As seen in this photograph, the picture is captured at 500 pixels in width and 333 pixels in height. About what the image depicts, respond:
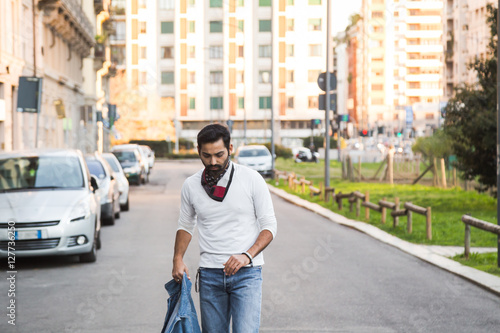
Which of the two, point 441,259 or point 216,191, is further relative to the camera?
point 441,259

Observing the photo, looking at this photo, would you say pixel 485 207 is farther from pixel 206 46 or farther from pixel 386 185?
pixel 206 46

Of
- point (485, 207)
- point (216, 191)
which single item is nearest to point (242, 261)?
point (216, 191)

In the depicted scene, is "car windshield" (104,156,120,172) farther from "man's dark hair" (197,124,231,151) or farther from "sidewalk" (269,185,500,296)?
"man's dark hair" (197,124,231,151)

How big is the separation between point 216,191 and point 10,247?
7.83 metres

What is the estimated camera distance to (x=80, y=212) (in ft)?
42.2

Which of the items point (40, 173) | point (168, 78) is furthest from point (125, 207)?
point (168, 78)

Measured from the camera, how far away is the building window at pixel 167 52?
109312 millimetres

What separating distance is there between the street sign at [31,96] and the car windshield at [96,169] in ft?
5.93

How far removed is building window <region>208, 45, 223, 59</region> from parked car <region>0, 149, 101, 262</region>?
91106 mm

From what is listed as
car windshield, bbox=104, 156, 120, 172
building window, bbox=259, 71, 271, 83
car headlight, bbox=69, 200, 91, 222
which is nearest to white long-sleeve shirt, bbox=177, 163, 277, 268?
car headlight, bbox=69, 200, 91, 222

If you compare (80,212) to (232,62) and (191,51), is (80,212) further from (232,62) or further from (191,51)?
(191,51)

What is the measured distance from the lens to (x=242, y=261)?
16.4ft

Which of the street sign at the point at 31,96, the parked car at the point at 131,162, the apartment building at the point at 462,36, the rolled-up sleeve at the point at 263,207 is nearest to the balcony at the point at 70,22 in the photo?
the parked car at the point at 131,162

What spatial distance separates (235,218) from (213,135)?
1.57 ft
